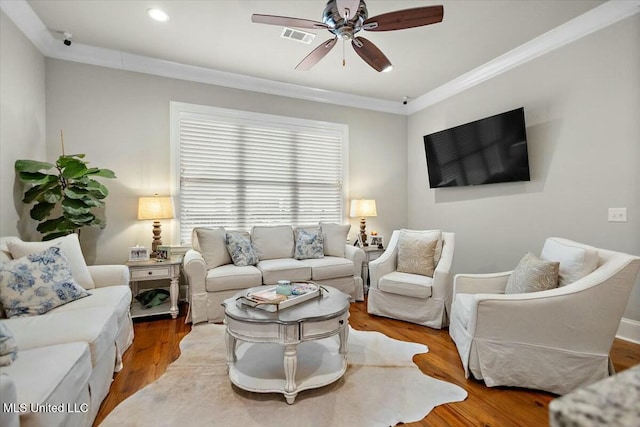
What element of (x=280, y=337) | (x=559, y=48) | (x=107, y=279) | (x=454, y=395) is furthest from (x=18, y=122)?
(x=559, y=48)

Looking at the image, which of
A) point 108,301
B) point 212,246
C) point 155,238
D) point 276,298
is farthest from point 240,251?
point 276,298

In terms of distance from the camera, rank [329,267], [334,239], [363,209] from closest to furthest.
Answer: [329,267]
[334,239]
[363,209]

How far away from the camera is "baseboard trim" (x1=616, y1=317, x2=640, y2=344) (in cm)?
264

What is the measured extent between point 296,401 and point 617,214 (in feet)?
10.2

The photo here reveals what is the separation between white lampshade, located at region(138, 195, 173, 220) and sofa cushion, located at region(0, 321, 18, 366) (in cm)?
210

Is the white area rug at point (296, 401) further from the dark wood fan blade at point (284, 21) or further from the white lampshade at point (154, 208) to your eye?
the dark wood fan blade at point (284, 21)

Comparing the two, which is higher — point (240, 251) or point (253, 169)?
point (253, 169)

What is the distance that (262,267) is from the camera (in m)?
3.47

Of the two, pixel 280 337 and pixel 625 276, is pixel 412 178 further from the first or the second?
pixel 280 337

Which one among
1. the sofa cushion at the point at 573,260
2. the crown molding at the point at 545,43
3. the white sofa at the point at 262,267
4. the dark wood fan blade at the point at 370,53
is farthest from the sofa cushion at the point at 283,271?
the crown molding at the point at 545,43

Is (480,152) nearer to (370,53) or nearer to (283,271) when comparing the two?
(370,53)

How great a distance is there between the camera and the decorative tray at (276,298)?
2066 millimetres

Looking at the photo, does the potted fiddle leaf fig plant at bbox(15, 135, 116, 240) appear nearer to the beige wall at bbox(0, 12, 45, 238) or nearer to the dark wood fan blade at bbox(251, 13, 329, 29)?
the beige wall at bbox(0, 12, 45, 238)

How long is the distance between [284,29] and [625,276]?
3293mm
